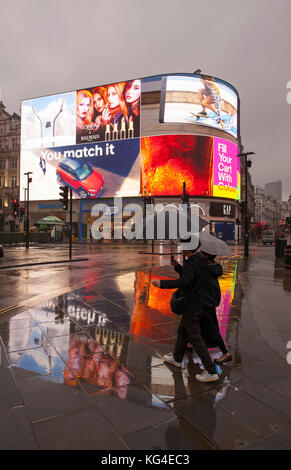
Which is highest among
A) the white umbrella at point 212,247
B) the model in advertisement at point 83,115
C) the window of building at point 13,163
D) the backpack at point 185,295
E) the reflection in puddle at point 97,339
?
the model in advertisement at point 83,115

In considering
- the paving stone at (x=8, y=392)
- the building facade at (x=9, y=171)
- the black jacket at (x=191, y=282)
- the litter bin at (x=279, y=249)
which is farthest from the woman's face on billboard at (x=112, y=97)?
the paving stone at (x=8, y=392)

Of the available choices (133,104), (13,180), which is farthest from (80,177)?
(13,180)

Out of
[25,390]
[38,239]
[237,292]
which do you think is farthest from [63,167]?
[25,390]

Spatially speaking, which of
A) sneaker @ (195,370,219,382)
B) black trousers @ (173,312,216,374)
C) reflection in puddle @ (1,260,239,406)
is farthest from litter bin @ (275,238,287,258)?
sneaker @ (195,370,219,382)

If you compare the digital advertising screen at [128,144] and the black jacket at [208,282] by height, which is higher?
the digital advertising screen at [128,144]

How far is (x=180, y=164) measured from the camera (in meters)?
44.5

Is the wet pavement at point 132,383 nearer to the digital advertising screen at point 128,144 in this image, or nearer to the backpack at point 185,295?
the backpack at point 185,295

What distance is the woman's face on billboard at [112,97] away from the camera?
4775cm

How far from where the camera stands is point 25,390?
3.20 m

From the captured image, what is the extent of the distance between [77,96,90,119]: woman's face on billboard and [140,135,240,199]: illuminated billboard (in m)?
12.0

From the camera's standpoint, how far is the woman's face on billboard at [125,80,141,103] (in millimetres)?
46384

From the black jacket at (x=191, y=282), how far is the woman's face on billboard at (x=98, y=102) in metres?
50.6

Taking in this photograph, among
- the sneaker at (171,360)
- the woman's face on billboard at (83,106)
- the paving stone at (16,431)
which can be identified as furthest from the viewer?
the woman's face on billboard at (83,106)
